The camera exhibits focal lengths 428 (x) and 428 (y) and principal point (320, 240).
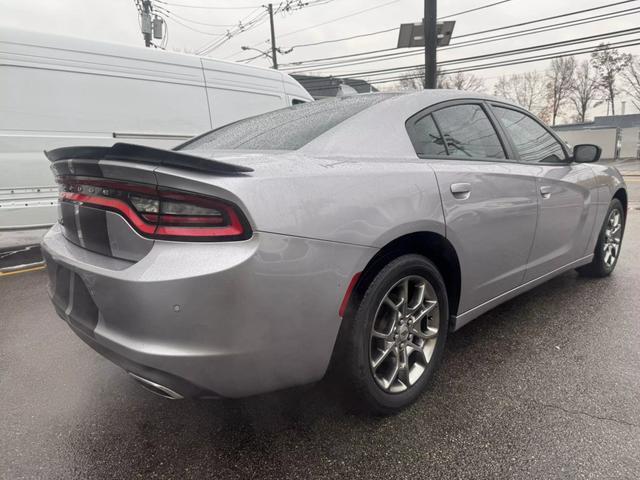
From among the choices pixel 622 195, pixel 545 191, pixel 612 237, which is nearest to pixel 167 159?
pixel 545 191

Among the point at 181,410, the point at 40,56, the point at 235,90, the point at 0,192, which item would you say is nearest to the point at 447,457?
the point at 181,410

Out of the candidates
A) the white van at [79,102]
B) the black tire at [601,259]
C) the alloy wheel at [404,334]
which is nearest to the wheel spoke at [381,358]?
the alloy wheel at [404,334]

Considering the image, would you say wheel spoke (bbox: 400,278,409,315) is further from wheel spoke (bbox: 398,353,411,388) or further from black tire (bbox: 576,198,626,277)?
black tire (bbox: 576,198,626,277)

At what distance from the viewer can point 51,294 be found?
2.01 metres

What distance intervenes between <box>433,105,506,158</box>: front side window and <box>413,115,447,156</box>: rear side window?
56 millimetres

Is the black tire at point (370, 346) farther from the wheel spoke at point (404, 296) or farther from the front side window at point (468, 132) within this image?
the front side window at point (468, 132)

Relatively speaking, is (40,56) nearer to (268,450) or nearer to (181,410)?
(181,410)

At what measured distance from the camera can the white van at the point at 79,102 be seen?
4.95m

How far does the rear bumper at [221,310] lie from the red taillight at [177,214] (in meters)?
0.04

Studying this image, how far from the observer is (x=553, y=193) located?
9.23 ft

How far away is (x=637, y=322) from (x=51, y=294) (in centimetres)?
357

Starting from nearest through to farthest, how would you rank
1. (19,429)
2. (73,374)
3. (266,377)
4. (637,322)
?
(266,377) < (19,429) < (73,374) < (637,322)

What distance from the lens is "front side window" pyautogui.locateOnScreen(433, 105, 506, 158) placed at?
2.34 metres


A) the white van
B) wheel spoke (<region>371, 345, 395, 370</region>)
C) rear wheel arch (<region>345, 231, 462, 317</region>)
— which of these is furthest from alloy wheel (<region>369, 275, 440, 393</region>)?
the white van
